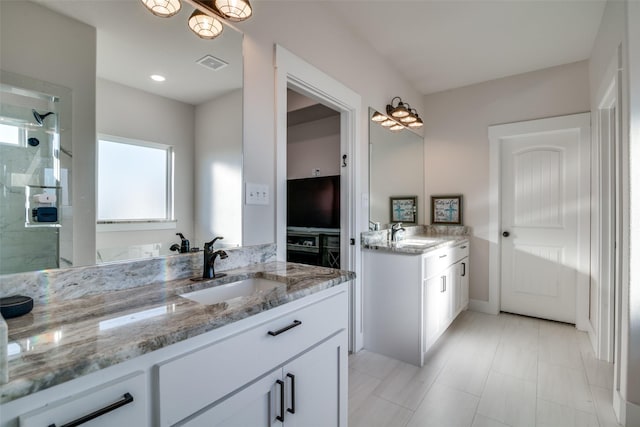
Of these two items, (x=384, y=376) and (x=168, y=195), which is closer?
(x=168, y=195)

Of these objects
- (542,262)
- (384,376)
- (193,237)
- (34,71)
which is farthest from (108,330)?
(542,262)

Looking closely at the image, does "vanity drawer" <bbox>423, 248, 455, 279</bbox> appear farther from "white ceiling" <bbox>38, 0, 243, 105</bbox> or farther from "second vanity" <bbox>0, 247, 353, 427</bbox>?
"white ceiling" <bbox>38, 0, 243, 105</bbox>

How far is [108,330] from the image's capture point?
0.74 metres

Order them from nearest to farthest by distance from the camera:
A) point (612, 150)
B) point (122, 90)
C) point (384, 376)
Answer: point (122, 90) → point (384, 376) → point (612, 150)

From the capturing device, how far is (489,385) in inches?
77.7

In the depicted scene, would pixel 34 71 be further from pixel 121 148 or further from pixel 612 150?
pixel 612 150

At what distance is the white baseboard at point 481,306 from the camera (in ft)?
11.0

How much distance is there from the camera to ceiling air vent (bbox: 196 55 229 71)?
142 centimetres

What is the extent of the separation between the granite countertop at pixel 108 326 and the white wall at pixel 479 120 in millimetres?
2886

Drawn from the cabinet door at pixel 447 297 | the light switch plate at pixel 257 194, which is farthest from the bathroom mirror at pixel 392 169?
the light switch plate at pixel 257 194

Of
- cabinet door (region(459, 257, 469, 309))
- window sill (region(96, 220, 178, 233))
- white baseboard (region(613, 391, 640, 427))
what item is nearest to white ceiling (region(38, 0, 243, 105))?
window sill (region(96, 220, 178, 233))

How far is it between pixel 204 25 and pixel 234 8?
6.2 inches

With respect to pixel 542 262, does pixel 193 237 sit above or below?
above

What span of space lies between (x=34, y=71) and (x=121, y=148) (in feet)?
1.05
